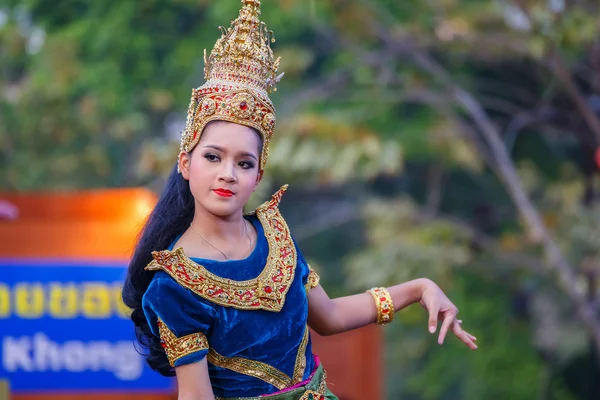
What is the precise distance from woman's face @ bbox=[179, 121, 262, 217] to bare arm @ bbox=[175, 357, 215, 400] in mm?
416

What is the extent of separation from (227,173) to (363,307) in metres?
0.64

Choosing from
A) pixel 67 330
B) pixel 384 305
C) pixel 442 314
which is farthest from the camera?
pixel 67 330

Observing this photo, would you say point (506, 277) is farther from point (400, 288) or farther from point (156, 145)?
point (400, 288)

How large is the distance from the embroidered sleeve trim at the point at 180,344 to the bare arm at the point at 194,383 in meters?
0.03

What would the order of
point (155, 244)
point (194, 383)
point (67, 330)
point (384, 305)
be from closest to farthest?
point (194, 383)
point (155, 244)
point (384, 305)
point (67, 330)

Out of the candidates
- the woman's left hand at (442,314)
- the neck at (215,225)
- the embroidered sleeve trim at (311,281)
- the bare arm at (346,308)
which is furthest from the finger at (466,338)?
the neck at (215,225)

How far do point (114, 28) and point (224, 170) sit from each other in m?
8.84

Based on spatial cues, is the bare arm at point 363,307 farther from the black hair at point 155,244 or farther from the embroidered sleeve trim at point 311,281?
the black hair at point 155,244

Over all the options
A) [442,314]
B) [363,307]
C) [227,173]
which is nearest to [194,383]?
[227,173]

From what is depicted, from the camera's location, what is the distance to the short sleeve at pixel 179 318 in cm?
283

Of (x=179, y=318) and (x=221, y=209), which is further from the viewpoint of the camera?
(x=221, y=209)

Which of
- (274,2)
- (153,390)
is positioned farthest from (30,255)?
(274,2)

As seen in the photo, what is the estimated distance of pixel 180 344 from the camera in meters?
2.83

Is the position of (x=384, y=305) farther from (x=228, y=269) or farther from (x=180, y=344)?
(x=180, y=344)
